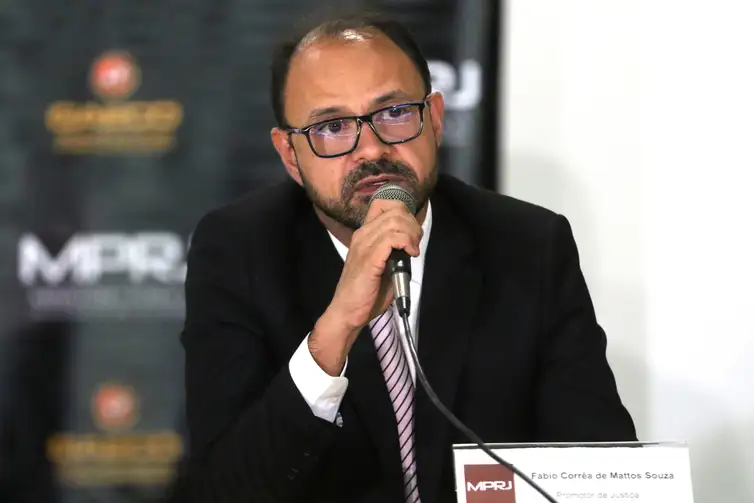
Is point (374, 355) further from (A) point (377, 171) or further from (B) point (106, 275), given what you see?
(B) point (106, 275)

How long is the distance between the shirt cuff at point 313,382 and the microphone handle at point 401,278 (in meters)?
0.24

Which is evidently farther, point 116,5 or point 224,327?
point 116,5

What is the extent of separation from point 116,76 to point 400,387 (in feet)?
4.76

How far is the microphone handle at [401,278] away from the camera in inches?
46.9

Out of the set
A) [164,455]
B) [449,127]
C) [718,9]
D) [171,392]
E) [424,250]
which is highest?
[718,9]

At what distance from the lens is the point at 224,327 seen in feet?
5.70

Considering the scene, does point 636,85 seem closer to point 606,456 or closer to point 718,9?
point 718,9

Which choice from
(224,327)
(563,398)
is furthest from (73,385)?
(563,398)

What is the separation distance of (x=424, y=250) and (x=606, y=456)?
0.76 metres

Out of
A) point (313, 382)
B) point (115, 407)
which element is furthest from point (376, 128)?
point (115, 407)

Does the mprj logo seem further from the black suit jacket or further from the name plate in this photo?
the name plate

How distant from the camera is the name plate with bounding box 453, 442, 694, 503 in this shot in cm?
112

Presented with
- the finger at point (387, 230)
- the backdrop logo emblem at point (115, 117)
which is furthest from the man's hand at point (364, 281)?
the backdrop logo emblem at point (115, 117)

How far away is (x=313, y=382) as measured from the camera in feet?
4.72
